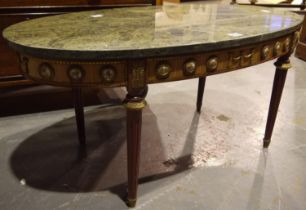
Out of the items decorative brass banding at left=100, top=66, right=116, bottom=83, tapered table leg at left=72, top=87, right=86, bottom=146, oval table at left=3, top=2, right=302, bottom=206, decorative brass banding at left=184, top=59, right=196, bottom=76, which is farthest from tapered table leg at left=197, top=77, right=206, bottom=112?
decorative brass banding at left=100, top=66, right=116, bottom=83

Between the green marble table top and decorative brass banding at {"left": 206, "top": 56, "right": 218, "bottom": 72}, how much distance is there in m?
0.05

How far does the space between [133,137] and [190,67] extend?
0.29 meters

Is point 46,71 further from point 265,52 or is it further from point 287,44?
point 287,44

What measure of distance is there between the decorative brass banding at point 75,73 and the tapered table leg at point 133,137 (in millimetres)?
165

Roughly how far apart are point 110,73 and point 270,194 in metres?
0.82

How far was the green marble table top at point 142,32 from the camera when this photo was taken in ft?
2.49

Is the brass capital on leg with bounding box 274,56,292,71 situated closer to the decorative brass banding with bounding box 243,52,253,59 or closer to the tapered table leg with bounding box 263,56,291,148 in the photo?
the tapered table leg with bounding box 263,56,291,148

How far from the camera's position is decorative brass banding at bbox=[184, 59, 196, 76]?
0.87 metres

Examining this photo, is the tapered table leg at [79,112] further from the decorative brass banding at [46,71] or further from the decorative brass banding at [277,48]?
the decorative brass banding at [277,48]

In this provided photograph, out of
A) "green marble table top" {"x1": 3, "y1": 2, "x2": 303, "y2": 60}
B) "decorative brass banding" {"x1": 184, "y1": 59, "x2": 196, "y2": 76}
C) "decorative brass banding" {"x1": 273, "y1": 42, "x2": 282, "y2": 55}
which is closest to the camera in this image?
"green marble table top" {"x1": 3, "y1": 2, "x2": 303, "y2": 60}

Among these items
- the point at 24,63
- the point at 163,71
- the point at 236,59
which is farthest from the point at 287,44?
the point at 24,63

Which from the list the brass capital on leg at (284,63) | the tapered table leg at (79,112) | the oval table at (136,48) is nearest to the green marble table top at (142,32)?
the oval table at (136,48)

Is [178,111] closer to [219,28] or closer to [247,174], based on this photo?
[247,174]

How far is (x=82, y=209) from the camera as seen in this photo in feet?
3.55
